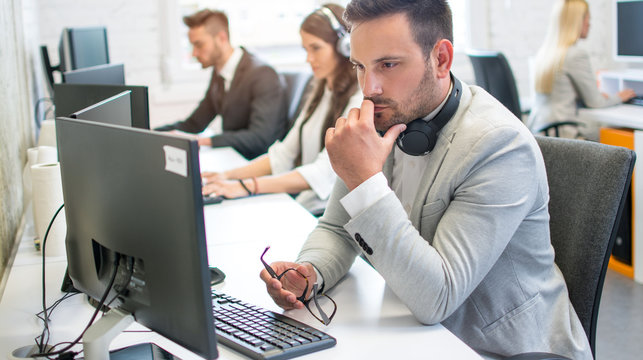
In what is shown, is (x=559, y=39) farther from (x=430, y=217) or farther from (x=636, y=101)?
(x=430, y=217)

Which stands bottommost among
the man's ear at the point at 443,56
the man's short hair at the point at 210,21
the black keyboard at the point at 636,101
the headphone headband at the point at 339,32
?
the black keyboard at the point at 636,101

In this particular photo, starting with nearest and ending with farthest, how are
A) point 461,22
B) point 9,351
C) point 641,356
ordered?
1. point 9,351
2. point 641,356
3. point 461,22

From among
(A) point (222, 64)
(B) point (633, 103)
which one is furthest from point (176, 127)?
(B) point (633, 103)

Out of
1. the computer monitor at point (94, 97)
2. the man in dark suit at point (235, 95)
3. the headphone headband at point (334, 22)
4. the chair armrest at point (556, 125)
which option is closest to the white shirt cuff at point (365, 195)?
the computer monitor at point (94, 97)

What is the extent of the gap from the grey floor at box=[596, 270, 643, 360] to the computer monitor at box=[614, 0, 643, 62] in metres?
1.52

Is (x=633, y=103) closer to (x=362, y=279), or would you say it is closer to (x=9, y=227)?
(x=362, y=279)

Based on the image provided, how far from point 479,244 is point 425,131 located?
239mm

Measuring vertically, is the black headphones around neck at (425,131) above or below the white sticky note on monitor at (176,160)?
below

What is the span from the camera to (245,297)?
126cm

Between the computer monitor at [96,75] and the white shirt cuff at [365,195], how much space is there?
3.69 feet

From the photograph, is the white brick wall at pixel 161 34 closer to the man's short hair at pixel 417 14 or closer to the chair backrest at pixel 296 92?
the chair backrest at pixel 296 92

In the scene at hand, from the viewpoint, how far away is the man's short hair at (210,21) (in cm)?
354

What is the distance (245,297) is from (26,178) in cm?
105

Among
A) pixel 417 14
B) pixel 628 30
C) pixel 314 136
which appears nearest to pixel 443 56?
pixel 417 14
